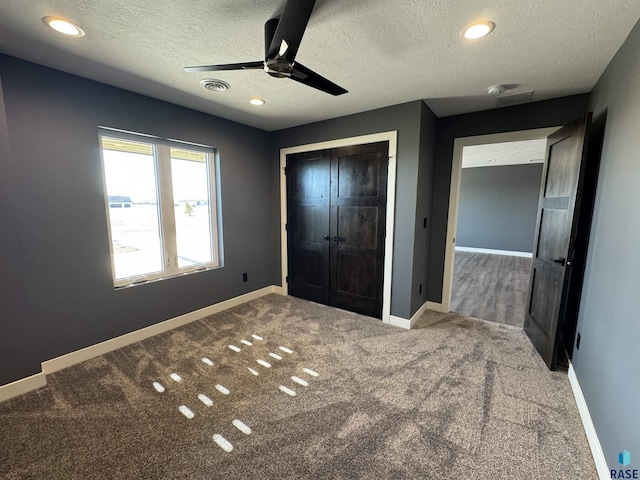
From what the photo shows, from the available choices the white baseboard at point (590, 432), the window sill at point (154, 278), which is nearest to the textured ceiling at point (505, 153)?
the white baseboard at point (590, 432)

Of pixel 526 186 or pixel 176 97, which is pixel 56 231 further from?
pixel 526 186

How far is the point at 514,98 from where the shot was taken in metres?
2.59

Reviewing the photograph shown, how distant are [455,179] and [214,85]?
2.83m

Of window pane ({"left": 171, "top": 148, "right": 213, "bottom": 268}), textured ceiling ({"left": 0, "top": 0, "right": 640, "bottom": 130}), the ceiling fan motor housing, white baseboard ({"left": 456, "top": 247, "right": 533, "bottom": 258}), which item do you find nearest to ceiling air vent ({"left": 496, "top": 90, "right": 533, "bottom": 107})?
textured ceiling ({"left": 0, "top": 0, "right": 640, "bottom": 130})

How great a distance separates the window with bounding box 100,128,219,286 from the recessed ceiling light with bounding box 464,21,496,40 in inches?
111

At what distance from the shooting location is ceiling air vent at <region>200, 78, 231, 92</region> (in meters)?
2.27

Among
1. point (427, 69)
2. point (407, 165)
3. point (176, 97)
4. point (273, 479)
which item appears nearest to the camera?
point (273, 479)

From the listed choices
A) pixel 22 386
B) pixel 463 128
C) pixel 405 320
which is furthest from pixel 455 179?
pixel 22 386

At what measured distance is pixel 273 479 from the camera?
1.35 metres

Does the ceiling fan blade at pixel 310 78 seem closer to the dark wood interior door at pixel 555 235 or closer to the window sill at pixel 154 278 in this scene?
the dark wood interior door at pixel 555 235

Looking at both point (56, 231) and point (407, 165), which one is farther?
point (407, 165)

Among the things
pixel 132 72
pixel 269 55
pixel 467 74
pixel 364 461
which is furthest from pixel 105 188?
pixel 467 74

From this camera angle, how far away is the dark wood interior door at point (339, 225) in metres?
3.13

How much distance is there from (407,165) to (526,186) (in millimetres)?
6181
